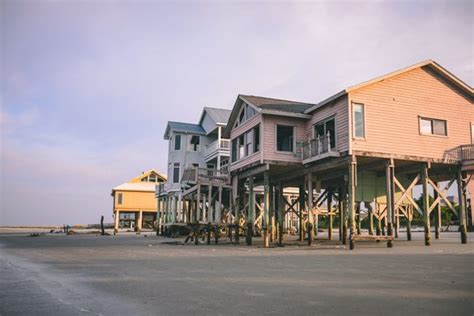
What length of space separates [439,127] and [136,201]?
43.7 meters

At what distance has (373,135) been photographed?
20.5 meters

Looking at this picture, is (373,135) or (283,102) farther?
(283,102)

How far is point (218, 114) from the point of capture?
131 ft

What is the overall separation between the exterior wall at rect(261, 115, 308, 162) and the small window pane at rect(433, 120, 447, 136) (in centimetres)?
678

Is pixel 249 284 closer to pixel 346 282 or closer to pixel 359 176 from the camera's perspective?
pixel 346 282

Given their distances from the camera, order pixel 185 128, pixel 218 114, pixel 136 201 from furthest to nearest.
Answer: pixel 136 201 < pixel 185 128 < pixel 218 114

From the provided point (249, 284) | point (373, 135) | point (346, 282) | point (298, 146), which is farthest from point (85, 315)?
point (298, 146)

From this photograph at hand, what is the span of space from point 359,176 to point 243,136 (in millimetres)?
7628

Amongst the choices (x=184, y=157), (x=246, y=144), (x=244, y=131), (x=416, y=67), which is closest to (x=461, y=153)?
(x=416, y=67)

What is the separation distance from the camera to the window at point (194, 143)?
136 feet

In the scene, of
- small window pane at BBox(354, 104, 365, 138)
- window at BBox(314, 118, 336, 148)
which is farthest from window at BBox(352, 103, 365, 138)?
window at BBox(314, 118, 336, 148)

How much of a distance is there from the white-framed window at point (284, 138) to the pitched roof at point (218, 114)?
43.1 ft

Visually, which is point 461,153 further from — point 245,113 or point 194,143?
point 194,143

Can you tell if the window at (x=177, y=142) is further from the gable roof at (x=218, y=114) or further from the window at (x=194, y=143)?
the gable roof at (x=218, y=114)
